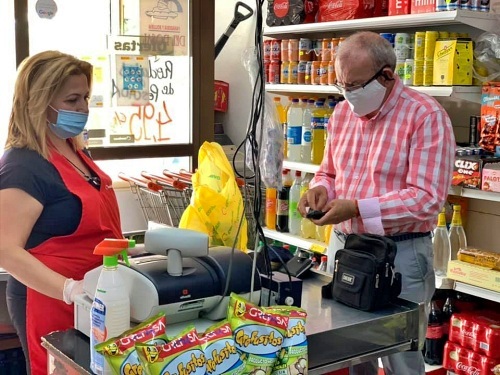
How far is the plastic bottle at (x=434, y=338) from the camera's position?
3701mm

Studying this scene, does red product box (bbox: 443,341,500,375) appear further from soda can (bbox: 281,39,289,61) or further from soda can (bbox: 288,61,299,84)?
soda can (bbox: 281,39,289,61)

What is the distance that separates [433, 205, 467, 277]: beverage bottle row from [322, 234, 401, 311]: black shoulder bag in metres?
1.52

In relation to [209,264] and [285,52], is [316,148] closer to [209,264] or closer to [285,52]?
[285,52]

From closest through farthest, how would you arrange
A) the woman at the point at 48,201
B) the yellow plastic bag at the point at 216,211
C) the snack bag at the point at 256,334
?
the snack bag at the point at 256,334 → the woman at the point at 48,201 → the yellow plastic bag at the point at 216,211

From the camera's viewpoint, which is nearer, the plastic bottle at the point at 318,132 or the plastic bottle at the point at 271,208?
the plastic bottle at the point at 318,132

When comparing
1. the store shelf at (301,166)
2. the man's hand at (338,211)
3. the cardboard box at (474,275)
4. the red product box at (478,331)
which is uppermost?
the man's hand at (338,211)

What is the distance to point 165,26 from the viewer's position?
16.8ft

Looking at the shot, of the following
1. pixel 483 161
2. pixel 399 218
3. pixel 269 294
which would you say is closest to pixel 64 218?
pixel 269 294

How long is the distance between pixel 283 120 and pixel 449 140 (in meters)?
1.93

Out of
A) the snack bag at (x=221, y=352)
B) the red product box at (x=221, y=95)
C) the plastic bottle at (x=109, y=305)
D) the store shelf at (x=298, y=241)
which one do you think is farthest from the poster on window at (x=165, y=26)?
the snack bag at (x=221, y=352)

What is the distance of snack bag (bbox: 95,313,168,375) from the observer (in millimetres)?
1548

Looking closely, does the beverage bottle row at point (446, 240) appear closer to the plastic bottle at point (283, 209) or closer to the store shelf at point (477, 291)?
the store shelf at point (477, 291)

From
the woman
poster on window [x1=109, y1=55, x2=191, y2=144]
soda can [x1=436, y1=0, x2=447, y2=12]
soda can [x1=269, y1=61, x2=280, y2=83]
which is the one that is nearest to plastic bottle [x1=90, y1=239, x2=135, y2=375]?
the woman

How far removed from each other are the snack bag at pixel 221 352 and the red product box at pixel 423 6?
7.13 feet
